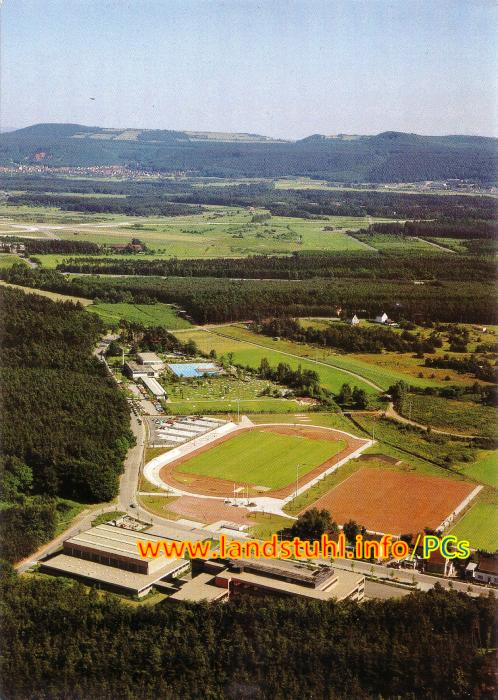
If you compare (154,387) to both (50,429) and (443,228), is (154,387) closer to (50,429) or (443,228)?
(50,429)

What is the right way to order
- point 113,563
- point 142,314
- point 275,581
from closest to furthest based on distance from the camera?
point 275,581 < point 113,563 < point 142,314

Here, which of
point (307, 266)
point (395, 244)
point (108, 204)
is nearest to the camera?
point (307, 266)

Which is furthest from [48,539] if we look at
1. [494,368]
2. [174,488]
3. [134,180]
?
[134,180]

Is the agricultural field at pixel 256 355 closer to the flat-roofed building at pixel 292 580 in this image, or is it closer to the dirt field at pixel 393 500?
the dirt field at pixel 393 500

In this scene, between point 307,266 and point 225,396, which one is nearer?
point 225,396

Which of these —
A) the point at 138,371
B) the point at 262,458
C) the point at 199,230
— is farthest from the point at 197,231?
the point at 262,458

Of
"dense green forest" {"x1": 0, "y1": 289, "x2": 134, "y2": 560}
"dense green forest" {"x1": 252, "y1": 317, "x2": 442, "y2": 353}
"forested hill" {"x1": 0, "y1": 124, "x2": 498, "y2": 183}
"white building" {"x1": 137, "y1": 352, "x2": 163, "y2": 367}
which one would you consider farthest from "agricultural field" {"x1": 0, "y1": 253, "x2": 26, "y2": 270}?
"forested hill" {"x1": 0, "y1": 124, "x2": 498, "y2": 183}

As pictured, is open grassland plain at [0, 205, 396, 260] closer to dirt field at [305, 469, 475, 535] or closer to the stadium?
the stadium
